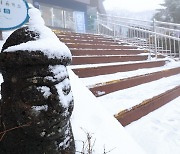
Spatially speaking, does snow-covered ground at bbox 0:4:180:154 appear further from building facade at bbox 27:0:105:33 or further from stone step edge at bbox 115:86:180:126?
building facade at bbox 27:0:105:33

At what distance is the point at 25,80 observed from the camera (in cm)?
157

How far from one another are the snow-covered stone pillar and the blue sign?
278 centimetres

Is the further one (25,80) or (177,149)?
(177,149)

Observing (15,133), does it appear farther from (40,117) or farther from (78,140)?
(78,140)

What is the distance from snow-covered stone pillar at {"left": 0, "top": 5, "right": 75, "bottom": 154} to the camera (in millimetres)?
1548

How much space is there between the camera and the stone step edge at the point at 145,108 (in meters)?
3.05

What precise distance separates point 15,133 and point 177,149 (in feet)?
5.96

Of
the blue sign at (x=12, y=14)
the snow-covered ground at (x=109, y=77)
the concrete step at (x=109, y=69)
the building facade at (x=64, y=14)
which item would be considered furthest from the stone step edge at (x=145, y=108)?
the building facade at (x=64, y=14)

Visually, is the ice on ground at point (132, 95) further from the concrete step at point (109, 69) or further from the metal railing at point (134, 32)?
the metal railing at point (134, 32)

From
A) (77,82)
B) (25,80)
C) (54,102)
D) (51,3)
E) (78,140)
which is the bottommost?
(78,140)

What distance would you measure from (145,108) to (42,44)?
2.30 m

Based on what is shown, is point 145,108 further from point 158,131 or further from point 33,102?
point 33,102

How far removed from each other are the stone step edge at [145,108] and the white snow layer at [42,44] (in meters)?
1.44

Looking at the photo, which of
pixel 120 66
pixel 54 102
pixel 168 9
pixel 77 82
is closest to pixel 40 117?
pixel 54 102
